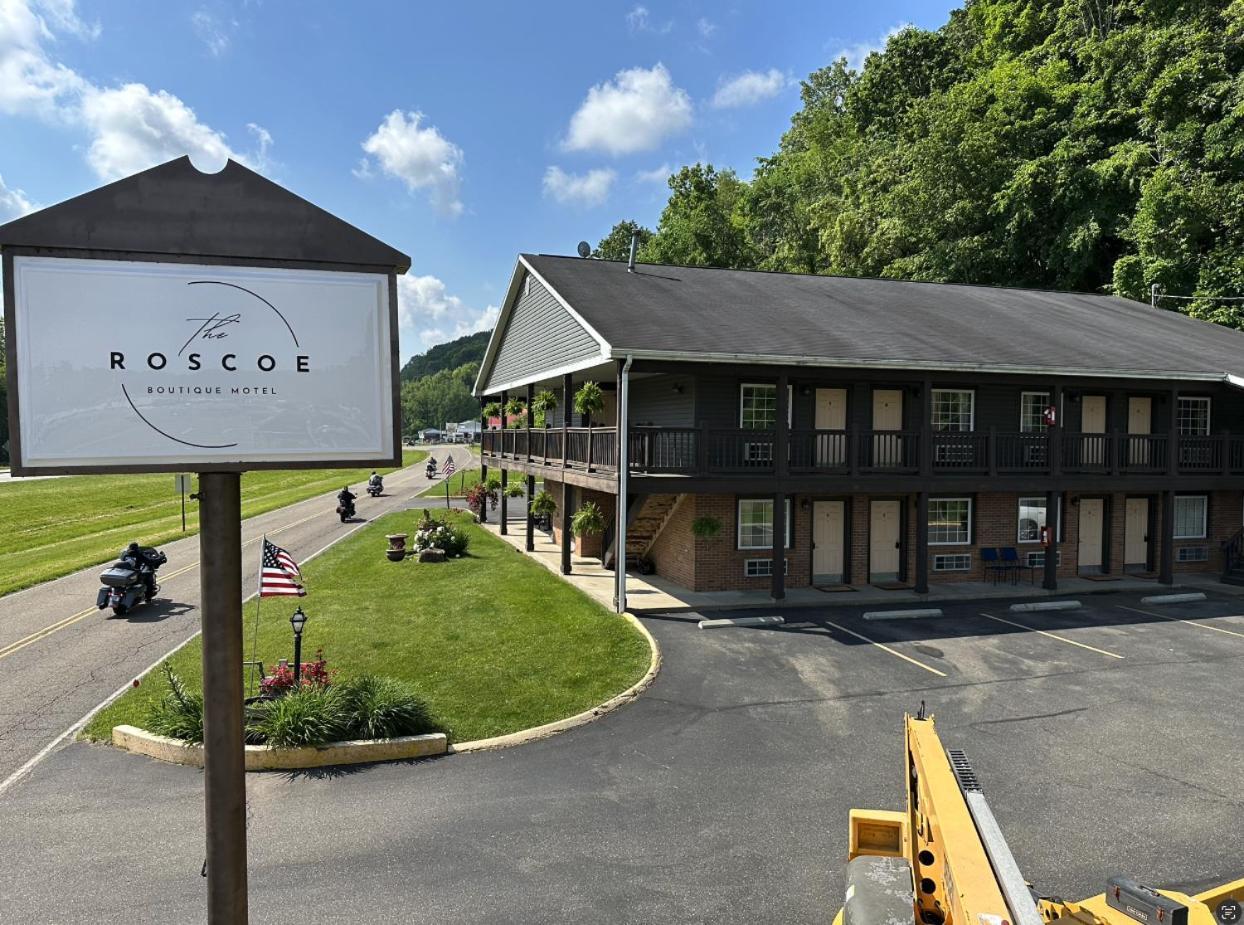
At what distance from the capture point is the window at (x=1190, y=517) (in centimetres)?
2122

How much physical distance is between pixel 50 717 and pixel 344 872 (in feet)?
20.5

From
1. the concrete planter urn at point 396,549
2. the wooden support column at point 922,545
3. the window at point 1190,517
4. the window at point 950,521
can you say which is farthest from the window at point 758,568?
the window at point 1190,517

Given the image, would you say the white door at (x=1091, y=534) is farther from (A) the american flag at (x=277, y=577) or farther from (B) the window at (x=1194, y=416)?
(A) the american flag at (x=277, y=577)

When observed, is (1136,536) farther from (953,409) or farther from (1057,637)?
(1057,637)

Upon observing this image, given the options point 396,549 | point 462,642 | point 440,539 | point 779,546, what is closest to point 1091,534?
point 779,546

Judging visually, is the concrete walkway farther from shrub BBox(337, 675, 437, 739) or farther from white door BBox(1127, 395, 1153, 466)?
shrub BBox(337, 675, 437, 739)

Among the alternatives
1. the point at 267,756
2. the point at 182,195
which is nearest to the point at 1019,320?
the point at 267,756

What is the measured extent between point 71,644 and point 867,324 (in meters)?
18.7

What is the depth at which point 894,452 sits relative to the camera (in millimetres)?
18516

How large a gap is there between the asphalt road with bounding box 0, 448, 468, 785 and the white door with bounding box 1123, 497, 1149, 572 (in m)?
23.5

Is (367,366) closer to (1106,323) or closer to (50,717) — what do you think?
(50,717)

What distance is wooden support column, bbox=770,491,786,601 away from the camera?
54.1 ft

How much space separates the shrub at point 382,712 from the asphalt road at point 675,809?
1.89 feet

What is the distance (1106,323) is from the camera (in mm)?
23469
